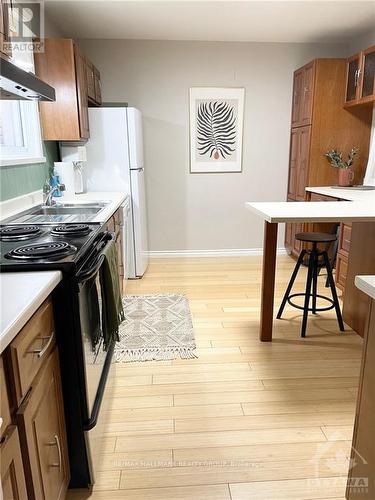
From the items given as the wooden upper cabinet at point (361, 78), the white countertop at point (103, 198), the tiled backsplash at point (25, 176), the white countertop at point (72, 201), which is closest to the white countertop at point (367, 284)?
the white countertop at point (72, 201)

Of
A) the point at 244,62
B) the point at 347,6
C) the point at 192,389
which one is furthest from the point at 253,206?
the point at 244,62

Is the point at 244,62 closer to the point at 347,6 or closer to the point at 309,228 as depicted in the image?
the point at 347,6

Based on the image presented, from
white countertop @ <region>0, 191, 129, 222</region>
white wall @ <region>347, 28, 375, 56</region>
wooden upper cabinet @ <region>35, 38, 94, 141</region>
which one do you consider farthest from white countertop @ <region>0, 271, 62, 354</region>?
white wall @ <region>347, 28, 375, 56</region>

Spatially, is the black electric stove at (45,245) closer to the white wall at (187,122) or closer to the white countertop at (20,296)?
the white countertop at (20,296)

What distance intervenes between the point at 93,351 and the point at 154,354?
0.96m

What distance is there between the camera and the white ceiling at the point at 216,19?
312 centimetres

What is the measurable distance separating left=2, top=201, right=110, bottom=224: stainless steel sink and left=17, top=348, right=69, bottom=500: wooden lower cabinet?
50.0 inches

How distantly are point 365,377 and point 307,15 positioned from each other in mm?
3412

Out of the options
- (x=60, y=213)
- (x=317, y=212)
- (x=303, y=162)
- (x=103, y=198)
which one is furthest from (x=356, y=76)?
(x=60, y=213)

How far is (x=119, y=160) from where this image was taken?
11.8 feet

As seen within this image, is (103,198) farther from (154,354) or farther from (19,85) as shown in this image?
(19,85)

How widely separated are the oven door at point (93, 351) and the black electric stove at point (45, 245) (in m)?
0.07

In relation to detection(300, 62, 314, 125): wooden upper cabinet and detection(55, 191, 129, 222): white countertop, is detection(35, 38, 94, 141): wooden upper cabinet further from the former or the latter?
detection(300, 62, 314, 125): wooden upper cabinet

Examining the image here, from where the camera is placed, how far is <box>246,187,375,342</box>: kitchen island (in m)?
2.05
